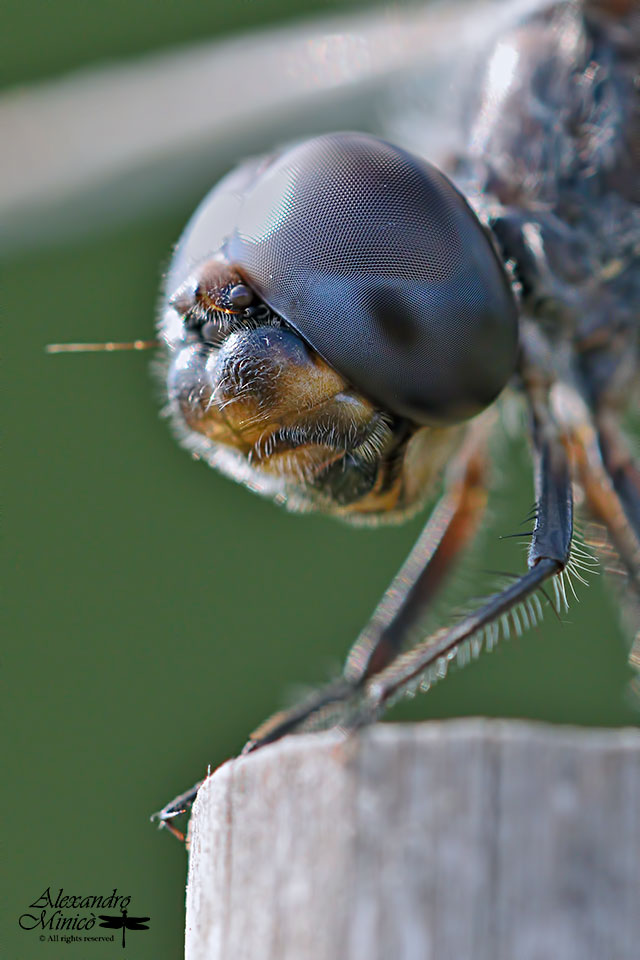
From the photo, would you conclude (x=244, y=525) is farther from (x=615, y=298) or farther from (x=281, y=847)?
(x=281, y=847)

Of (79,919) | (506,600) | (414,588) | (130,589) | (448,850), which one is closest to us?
(448,850)

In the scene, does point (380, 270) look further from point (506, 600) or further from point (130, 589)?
point (130, 589)

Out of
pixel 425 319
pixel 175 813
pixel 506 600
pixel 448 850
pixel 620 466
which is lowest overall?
pixel 448 850

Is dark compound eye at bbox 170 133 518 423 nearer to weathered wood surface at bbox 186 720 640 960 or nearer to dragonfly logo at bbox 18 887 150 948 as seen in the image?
weathered wood surface at bbox 186 720 640 960

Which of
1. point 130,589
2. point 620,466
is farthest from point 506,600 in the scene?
point 130,589

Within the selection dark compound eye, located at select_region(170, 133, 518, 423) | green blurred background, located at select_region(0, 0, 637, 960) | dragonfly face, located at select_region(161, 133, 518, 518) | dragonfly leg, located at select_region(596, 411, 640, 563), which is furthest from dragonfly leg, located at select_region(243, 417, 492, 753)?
green blurred background, located at select_region(0, 0, 637, 960)

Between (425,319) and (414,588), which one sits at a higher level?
(425,319)

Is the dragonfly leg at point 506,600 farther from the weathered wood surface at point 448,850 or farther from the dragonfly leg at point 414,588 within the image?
the weathered wood surface at point 448,850

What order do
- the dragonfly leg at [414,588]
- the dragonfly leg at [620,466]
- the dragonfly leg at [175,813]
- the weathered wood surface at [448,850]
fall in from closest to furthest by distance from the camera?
the weathered wood surface at [448,850] → the dragonfly leg at [175,813] → the dragonfly leg at [414,588] → the dragonfly leg at [620,466]

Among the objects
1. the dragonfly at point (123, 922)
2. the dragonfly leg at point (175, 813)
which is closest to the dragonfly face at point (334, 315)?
the dragonfly leg at point (175, 813)
